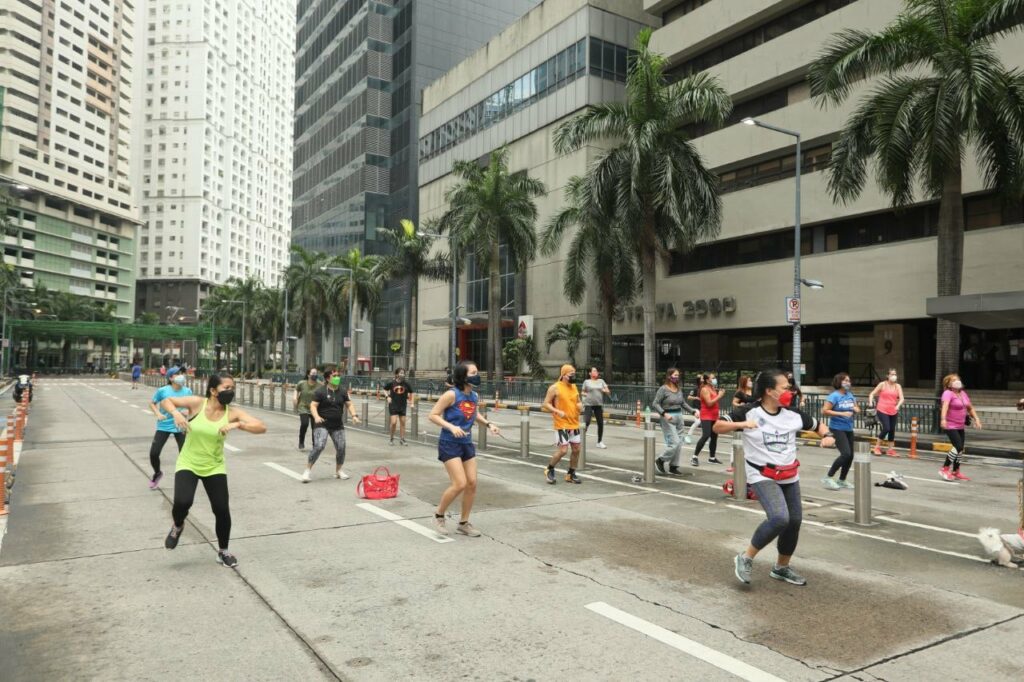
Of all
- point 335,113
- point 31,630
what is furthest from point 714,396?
point 335,113

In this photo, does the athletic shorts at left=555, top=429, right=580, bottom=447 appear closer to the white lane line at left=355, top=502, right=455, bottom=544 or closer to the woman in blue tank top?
the white lane line at left=355, top=502, right=455, bottom=544

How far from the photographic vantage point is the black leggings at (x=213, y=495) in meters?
6.00

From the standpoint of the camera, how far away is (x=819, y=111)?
1183 inches

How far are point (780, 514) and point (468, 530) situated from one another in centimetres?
321

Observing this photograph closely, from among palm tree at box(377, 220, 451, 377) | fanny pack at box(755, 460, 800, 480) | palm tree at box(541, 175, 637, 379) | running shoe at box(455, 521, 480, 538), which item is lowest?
running shoe at box(455, 521, 480, 538)

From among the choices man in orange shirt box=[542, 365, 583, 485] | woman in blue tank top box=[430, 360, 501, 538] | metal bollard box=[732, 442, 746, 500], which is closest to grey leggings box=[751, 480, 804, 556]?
woman in blue tank top box=[430, 360, 501, 538]

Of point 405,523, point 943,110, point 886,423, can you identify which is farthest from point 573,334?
point 405,523

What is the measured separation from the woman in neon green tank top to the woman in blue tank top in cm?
182

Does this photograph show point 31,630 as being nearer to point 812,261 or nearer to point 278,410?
point 278,410

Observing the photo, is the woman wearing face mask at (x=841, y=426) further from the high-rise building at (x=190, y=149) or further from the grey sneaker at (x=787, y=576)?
the high-rise building at (x=190, y=149)

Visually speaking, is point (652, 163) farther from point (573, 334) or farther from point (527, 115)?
point (527, 115)

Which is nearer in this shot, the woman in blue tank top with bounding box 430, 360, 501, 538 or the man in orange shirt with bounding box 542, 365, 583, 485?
the woman in blue tank top with bounding box 430, 360, 501, 538

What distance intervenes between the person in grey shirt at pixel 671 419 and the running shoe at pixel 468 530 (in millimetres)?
4931

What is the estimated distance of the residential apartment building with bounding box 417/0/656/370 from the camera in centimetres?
4122
